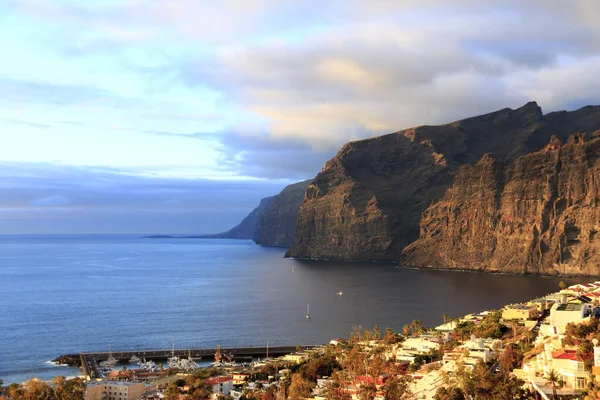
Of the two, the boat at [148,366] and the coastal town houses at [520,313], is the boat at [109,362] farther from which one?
the coastal town houses at [520,313]

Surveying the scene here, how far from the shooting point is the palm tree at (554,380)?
4059cm

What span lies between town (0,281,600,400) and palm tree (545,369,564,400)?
2.4 inches

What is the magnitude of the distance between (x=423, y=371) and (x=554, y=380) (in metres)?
19.2

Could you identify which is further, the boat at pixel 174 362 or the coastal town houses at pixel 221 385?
the boat at pixel 174 362

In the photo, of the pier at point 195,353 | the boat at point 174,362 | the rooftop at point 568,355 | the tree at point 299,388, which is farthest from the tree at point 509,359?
the boat at point 174,362

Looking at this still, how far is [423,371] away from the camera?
195 ft

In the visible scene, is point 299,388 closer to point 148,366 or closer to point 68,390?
point 68,390

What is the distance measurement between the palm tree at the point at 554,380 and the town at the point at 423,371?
6cm

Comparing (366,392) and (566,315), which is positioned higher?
(566,315)

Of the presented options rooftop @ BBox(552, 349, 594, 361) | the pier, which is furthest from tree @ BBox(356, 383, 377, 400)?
the pier

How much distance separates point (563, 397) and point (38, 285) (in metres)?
169

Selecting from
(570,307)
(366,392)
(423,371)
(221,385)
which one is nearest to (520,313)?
(570,307)

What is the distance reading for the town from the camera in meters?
44.5

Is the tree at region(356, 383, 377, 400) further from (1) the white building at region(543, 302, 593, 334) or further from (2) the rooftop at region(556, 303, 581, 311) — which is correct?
(2) the rooftop at region(556, 303, 581, 311)
